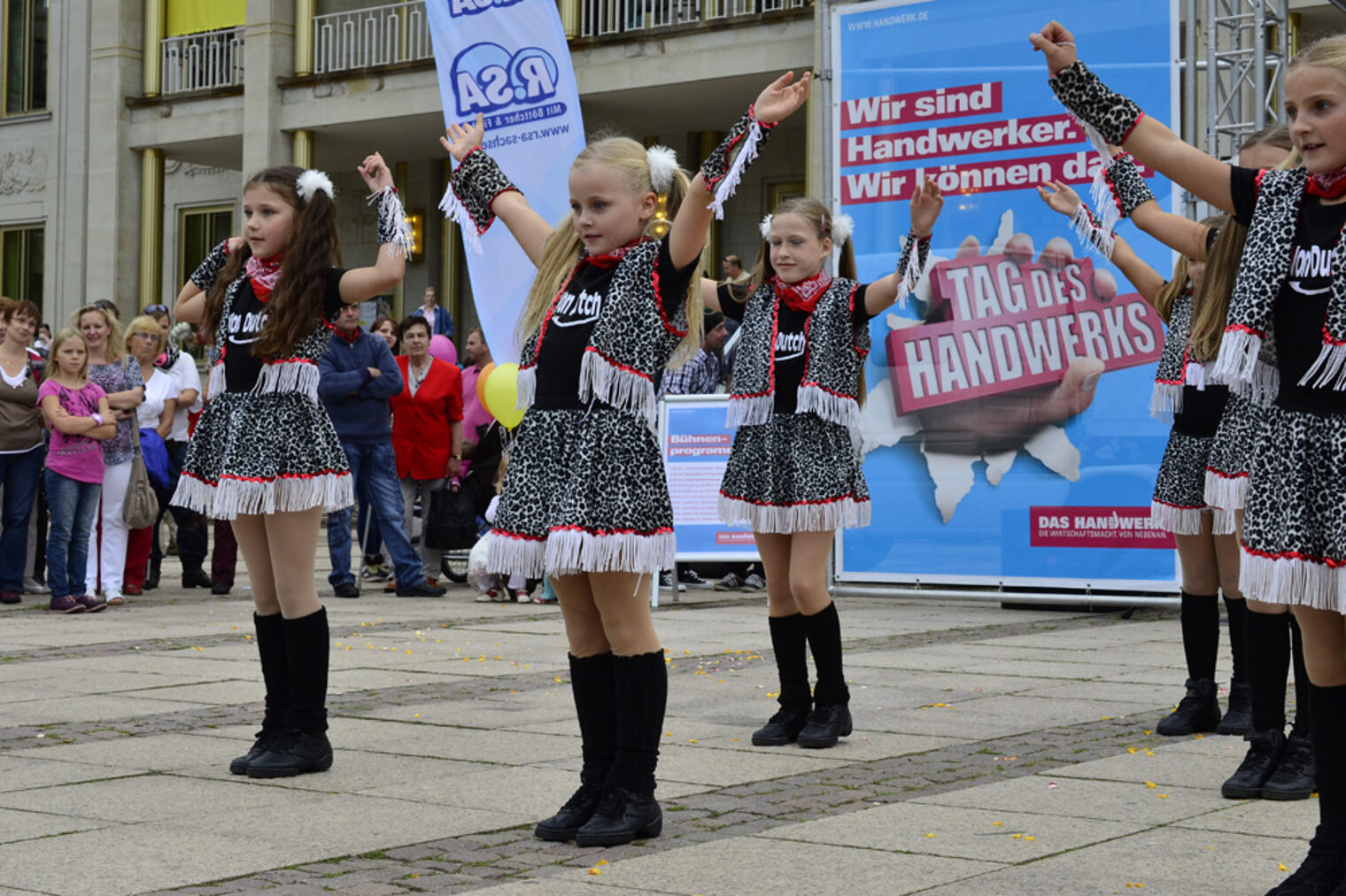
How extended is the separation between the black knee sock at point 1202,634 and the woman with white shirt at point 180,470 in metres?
7.78

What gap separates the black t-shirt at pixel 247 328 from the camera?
5.36 m

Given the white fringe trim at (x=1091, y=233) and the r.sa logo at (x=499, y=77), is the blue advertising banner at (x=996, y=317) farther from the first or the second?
the white fringe trim at (x=1091, y=233)

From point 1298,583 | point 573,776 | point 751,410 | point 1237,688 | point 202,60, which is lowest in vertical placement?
point 573,776

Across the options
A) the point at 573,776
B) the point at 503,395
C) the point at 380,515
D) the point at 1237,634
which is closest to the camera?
the point at 573,776

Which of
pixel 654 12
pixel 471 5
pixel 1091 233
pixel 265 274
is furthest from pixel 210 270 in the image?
pixel 654 12

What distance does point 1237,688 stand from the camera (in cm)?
629

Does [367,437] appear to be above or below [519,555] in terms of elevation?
above

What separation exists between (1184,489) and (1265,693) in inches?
43.0

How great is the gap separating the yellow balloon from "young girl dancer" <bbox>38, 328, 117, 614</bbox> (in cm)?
242

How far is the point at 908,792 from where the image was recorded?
500 centimetres

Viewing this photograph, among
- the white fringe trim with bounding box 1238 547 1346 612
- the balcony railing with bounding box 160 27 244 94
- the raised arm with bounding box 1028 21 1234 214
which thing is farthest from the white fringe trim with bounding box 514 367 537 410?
the balcony railing with bounding box 160 27 244 94

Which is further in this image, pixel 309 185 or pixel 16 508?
pixel 16 508

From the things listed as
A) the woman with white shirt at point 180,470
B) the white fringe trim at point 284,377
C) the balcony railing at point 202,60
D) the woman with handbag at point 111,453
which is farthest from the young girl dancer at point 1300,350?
the balcony railing at point 202,60

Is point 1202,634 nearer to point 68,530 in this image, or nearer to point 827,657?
point 827,657
